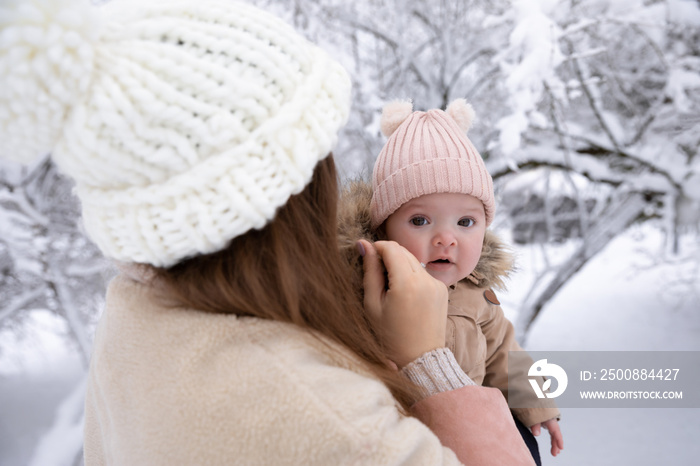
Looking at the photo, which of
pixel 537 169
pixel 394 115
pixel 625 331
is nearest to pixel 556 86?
pixel 537 169

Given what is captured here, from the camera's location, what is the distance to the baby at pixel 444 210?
1.23 m

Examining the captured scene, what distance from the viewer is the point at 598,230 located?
12.2ft

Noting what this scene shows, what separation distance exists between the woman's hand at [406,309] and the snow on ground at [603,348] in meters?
2.09

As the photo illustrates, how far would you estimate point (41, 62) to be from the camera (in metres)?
0.54

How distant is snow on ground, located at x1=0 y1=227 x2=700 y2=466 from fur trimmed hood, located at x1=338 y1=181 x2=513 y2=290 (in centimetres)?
144

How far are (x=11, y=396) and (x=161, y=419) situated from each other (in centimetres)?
490

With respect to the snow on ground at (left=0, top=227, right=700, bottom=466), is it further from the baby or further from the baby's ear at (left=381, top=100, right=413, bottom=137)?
the baby's ear at (left=381, top=100, right=413, bottom=137)

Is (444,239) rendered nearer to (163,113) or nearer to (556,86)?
(163,113)

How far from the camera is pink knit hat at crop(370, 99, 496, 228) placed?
48.3 inches

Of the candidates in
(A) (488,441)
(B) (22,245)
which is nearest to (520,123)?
(A) (488,441)

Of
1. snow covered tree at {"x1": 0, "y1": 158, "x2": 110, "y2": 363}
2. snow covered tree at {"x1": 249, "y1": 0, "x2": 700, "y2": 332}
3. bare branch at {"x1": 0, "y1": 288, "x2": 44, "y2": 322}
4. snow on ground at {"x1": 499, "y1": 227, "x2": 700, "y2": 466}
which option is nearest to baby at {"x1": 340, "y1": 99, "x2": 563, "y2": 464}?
snow on ground at {"x1": 499, "y1": 227, "x2": 700, "y2": 466}

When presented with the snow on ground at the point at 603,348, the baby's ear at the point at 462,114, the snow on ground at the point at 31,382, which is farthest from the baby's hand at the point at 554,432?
the snow on ground at the point at 31,382

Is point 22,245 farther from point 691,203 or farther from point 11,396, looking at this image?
point 691,203

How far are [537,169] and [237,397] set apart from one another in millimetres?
3973
